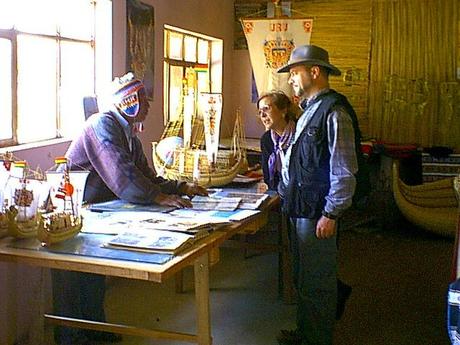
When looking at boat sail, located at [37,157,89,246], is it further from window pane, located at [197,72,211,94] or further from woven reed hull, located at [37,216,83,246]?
window pane, located at [197,72,211,94]

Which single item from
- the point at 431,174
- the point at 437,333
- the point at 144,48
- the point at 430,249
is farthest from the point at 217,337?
the point at 431,174

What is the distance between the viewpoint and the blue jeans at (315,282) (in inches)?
118

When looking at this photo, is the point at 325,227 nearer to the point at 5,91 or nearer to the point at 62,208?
the point at 62,208

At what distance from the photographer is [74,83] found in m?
3.94

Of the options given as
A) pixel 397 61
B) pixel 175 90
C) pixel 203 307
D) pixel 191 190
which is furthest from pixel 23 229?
pixel 397 61

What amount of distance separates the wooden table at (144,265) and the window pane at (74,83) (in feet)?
4.40

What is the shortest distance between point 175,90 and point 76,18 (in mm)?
1680

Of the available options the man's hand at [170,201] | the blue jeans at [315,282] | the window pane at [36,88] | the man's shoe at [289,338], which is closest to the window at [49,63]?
the window pane at [36,88]

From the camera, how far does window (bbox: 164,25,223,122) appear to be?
5289 mm

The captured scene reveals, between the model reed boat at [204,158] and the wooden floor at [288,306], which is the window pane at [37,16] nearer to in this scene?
the model reed boat at [204,158]

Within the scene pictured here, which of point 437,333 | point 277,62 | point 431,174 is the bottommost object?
point 437,333

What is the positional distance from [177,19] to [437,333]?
2.95 meters

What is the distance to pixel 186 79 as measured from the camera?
5688 millimetres

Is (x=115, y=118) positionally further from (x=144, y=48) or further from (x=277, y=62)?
(x=277, y=62)
